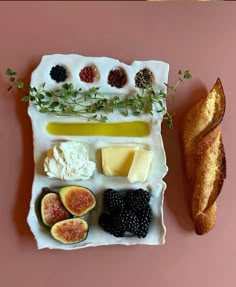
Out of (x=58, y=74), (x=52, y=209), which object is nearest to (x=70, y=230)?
(x=52, y=209)

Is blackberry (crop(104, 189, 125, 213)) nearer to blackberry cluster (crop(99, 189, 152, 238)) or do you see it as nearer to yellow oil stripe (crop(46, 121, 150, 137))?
blackberry cluster (crop(99, 189, 152, 238))

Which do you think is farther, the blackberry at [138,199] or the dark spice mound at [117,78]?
the dark spice mound at [117,78]

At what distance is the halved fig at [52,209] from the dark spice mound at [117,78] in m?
0.50

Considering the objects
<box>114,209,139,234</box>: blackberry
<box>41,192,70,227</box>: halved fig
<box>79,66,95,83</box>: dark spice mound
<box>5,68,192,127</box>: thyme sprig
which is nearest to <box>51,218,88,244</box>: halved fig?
<box>41,192,70,227</box>: halved fig

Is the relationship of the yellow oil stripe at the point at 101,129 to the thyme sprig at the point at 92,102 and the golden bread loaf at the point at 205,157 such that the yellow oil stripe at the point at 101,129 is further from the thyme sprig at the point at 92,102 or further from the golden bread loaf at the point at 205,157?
the golden bread loaf at the point at 205,157

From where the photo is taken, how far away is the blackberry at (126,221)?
1730 millimetres

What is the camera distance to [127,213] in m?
1.74

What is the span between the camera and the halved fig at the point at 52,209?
5.87 feet

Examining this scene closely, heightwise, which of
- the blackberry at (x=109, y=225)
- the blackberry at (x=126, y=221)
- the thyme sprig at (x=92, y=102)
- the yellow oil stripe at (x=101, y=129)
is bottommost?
the blackberry at (x=109, y=225)

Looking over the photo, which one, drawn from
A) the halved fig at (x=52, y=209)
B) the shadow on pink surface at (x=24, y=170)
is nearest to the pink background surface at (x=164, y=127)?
the shadow on pink surface at (x=24, y=170)

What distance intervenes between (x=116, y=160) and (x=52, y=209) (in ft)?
1.03

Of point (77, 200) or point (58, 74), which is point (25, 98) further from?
point (77, 200)

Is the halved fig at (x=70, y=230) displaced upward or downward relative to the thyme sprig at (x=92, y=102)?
downward

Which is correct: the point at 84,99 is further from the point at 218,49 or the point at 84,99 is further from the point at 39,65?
the point at 218,49
